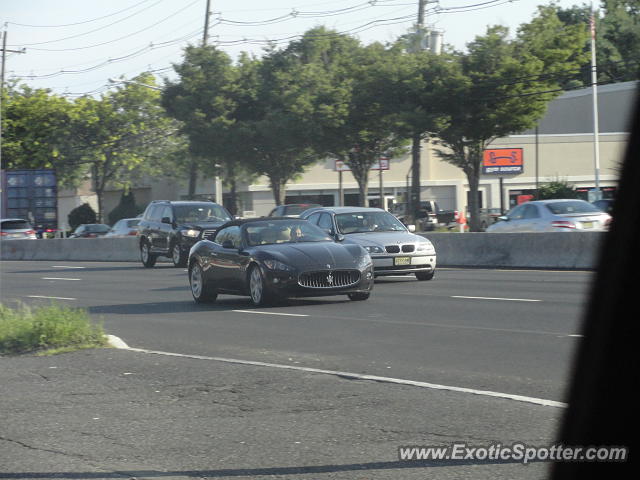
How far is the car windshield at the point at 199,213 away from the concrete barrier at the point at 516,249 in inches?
235

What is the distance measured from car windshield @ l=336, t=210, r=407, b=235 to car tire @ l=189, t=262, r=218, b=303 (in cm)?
405

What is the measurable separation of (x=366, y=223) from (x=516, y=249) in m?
5.78

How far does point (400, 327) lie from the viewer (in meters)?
12.8

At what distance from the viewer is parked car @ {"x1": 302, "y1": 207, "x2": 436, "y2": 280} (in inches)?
774

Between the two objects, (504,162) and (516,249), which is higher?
(504,162)

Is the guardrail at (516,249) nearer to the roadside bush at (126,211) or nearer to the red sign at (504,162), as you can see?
the red sign at (504,162)

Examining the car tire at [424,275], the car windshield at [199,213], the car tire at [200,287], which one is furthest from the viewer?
the car windshield at [199,213]

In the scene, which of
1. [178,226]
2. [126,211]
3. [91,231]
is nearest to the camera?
[178,226]

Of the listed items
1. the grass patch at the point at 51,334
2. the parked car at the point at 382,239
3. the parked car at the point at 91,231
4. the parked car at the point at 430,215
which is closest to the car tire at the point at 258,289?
the parked car at the point at 382,239

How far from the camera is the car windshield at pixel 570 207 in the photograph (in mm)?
25859

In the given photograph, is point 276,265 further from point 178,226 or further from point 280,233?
point 178,226

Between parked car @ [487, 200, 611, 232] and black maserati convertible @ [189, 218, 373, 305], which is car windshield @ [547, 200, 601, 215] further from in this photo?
black maserati convertible @ [189, 218, 373, 305]

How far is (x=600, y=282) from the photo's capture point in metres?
3.23

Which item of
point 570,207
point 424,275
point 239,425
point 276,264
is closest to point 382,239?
point 424,275
